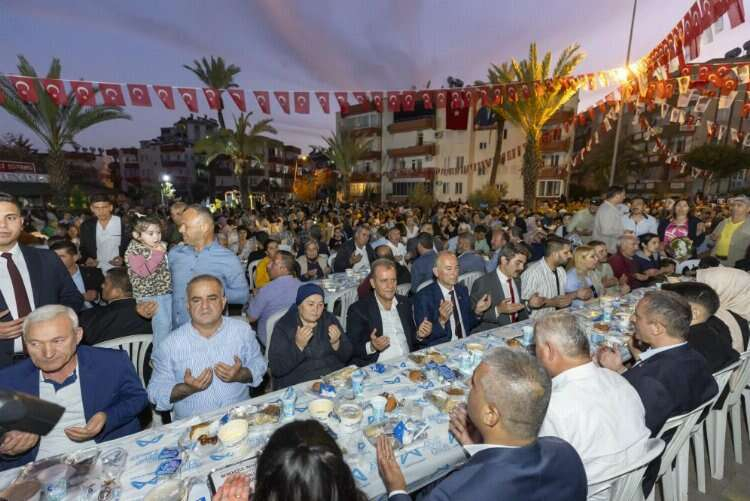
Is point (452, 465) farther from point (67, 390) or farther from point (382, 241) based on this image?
point (382, 241)

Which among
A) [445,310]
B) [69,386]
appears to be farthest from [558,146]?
[69,386]

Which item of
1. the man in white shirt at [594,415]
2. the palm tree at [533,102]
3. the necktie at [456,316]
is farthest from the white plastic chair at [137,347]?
the palm tree at [533,102]

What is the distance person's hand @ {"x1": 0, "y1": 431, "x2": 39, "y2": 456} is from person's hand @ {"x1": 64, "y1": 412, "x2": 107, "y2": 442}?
163 mm

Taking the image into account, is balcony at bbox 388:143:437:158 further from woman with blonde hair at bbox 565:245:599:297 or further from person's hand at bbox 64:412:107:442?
person's hand at bbox 64:412:107:442

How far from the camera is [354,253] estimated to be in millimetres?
7984

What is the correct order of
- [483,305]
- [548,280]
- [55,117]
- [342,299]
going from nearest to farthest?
[483,305], [548,280], [342,299], [55,117]

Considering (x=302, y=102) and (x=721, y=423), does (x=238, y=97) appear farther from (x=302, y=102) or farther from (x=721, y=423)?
(x=721, y=423)

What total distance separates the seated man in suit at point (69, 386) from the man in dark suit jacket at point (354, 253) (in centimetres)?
539

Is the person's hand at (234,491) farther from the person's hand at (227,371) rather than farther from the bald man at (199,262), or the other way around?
the bald man at (199,262)

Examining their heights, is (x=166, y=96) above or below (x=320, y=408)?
above

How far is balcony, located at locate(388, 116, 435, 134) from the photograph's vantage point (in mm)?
34656

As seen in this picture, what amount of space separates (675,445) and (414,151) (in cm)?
3533

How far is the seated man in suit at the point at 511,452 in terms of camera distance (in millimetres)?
1514

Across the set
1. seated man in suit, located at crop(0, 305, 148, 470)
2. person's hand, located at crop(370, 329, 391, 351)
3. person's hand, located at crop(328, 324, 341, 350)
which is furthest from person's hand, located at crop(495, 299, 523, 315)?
seated man in suit, located at crop(0, 305, 148, 470)
